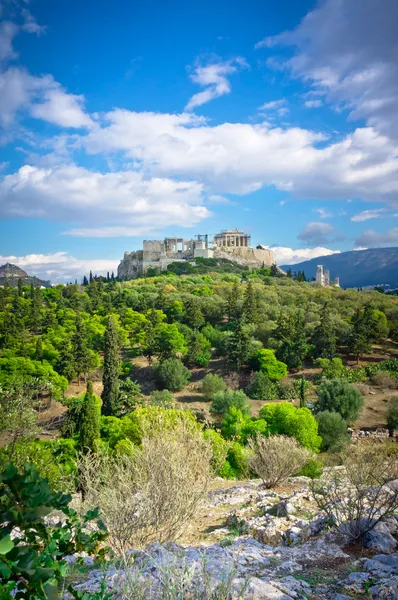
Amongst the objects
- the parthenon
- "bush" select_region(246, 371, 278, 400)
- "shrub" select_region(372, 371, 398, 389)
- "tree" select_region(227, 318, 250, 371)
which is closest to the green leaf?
"bush" select_region(246, 371, 278, 400)

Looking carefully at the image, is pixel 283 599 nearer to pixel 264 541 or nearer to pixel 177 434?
pixel 264 541

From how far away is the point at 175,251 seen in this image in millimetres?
93062

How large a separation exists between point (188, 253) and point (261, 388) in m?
61.7

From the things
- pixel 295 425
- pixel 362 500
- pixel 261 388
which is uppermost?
pixel 362 500

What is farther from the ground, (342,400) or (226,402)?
(342,400)

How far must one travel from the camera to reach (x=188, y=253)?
90.9 metres

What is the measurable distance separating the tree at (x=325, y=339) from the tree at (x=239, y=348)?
6.79 metres

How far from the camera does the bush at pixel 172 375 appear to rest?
110 ft

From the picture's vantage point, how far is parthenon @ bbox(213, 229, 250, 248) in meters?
103

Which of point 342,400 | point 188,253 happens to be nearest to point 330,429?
point 342,400

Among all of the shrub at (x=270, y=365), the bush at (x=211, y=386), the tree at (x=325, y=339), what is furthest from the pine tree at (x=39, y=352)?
the tree at (x=325, y=339)

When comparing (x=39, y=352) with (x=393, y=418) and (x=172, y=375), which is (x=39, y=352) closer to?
(x=172, y=375)

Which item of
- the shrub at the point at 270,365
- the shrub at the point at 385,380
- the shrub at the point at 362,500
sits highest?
the shrub at the point at 362,500

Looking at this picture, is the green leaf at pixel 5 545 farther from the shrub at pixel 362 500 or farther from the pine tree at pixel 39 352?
the pine tree at pixel 39 352
